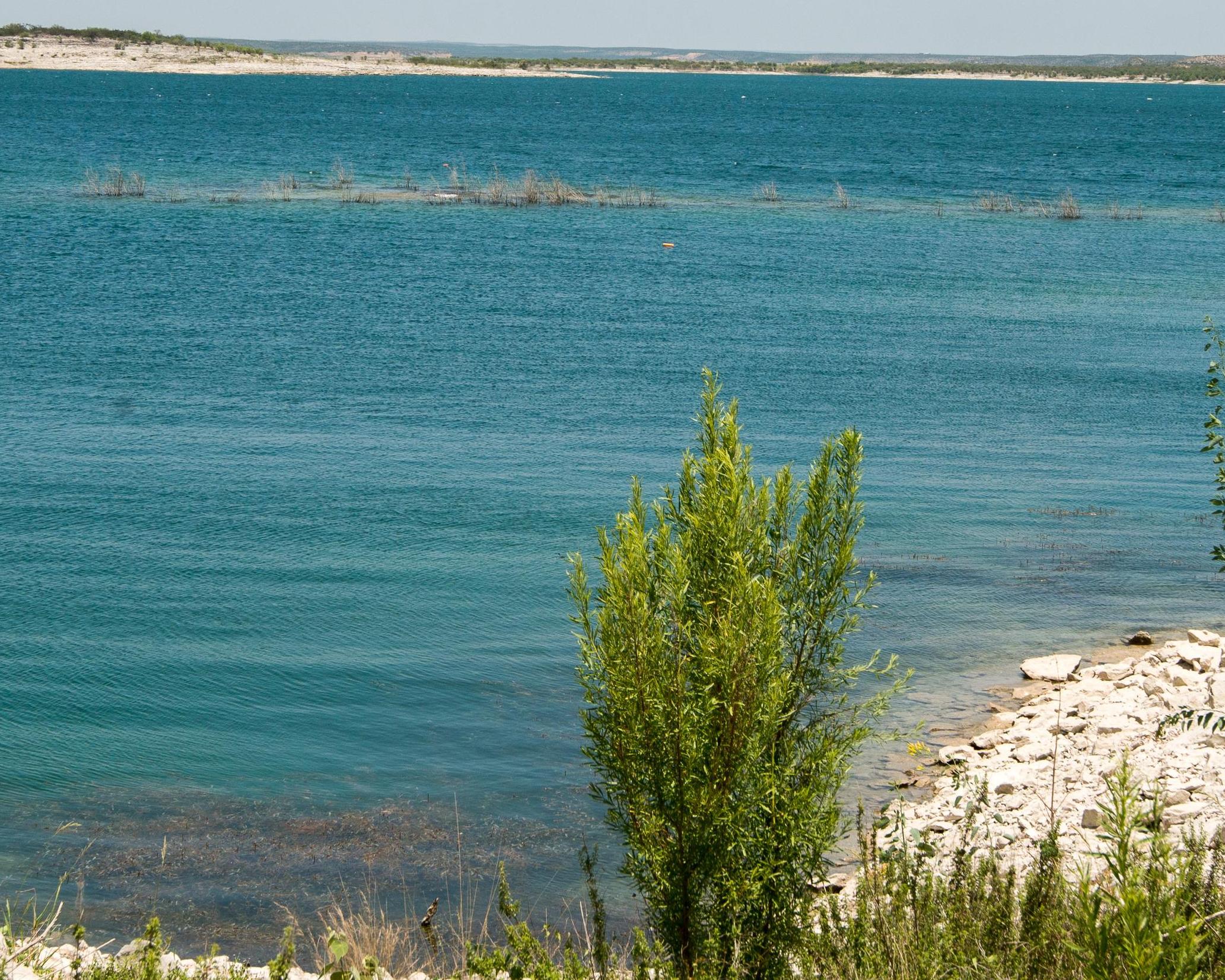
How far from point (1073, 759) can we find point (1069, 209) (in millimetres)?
45621

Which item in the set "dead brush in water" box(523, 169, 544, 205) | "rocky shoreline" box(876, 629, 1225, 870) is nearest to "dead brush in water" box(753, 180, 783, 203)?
"dead brush in water" box(523, 169, 544, 205)

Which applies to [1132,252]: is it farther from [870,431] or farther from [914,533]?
[914,533]

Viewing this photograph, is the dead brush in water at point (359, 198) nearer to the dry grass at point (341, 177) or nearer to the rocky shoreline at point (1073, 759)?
the dry grass at point (341, 177)

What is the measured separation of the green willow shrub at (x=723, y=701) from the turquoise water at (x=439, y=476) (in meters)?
3.73

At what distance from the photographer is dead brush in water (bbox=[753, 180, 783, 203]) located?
178ft

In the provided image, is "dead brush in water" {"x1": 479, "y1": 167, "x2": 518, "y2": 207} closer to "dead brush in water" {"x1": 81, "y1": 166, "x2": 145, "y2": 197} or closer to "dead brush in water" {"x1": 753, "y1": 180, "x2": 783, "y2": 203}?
"dead brush in water" {"x1": 753, "y1": 180, "x2": 783, "y2": 203}

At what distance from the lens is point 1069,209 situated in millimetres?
50844

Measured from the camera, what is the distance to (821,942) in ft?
18.1

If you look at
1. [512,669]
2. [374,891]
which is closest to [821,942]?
[374,891]

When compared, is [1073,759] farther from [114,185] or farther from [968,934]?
[114,185]

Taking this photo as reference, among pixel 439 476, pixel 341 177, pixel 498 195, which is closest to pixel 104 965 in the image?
pixel 439 476

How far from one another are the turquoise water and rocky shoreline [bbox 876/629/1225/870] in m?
0.89

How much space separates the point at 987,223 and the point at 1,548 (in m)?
40.4

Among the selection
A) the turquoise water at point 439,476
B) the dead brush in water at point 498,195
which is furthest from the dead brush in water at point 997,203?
the dead brush in water at point 498,195
